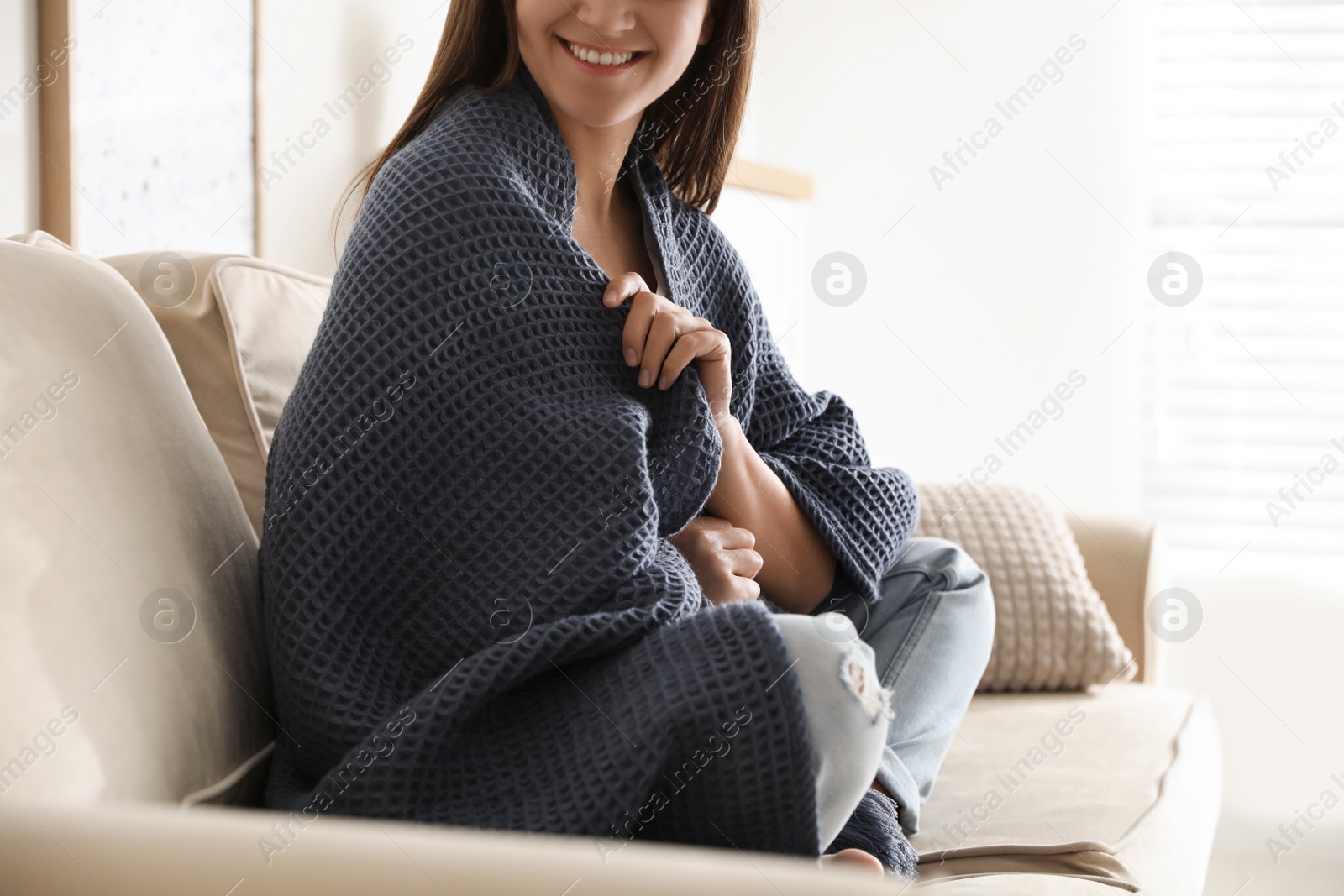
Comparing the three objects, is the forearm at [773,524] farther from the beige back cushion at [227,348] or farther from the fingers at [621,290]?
the beige back cushion at [227,348]

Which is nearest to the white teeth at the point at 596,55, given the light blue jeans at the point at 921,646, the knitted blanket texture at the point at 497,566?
the knitted blanket texture at the point at 497,566

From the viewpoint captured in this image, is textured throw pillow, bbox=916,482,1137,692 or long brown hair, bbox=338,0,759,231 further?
textured throw pillow, bbox=916,482,1137,692

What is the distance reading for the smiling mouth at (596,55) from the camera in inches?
40.2

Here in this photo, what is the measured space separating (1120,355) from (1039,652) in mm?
1463

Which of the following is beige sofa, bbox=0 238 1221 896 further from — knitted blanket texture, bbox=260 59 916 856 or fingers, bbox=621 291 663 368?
fingers, bbox=621 291 663 368

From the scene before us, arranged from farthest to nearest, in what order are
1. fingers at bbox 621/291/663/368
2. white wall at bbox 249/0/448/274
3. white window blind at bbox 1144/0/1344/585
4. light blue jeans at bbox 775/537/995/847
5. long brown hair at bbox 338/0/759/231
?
white window blind at bbox 1144/0/1344/585
white wall at bbox 249/0/448/274
long brown hair at bbox 338/0/759/231
light blue jeans at bbox 775/537/995/847
fingers at bbox 621/291/663/368

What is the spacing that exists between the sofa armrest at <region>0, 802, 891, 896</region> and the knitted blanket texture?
19 centimetres

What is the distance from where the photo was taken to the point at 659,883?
0.45m

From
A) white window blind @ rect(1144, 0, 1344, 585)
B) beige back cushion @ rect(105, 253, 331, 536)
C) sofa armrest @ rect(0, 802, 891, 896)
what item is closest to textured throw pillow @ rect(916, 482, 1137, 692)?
beige back cushion @ rect(105, 253, 331, 536)

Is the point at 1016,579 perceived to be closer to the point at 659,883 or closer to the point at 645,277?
the point at 645,277

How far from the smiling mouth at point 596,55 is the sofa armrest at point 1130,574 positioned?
3.65ft

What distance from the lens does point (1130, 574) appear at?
173cm

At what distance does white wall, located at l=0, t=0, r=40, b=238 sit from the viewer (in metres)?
1.17

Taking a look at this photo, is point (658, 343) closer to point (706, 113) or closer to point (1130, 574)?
point (706, 113)
